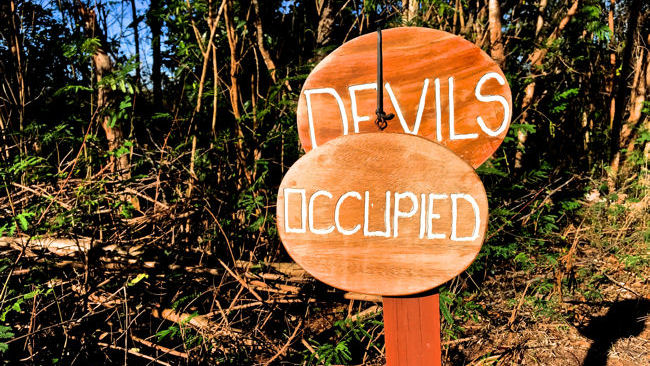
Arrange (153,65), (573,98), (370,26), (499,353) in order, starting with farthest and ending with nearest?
(153,65), (573,98), (370,26), (499,353)

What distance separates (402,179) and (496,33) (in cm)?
252

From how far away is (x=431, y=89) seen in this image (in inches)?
37.9

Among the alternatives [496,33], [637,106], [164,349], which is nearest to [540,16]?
[496,33]

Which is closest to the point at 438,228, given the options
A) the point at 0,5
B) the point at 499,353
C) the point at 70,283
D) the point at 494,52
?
the point at 499,353

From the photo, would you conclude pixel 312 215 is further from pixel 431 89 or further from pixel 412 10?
pixel 412 10

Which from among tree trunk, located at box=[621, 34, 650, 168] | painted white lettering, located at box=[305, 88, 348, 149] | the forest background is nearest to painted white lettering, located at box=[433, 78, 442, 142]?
painted white lettering, located at box=[305, 88, 348, 149]

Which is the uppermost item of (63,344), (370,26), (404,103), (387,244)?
(370,26)

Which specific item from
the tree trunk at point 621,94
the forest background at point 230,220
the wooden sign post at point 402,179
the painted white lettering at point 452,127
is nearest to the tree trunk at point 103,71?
the forest background at point 230,220

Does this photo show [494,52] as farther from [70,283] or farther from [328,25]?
[70,283]

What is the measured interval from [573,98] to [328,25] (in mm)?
2800

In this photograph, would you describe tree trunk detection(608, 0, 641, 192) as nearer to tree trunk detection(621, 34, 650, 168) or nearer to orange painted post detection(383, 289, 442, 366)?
tree trunk detection(621, 34, 650, 168)

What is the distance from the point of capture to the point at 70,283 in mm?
2297

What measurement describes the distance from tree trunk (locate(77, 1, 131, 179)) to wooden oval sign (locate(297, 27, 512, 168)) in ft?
8.01

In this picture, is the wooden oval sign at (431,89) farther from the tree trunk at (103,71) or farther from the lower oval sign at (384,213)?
the tree trunk at (103,71)
